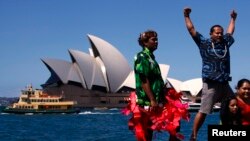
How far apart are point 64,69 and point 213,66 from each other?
57551 millimetres

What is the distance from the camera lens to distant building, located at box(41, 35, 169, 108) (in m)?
58.4

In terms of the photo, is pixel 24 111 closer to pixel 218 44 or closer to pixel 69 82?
pixel 69 82

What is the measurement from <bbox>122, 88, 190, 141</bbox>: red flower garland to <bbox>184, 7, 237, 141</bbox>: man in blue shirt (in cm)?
36

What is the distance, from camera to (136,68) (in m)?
4.02

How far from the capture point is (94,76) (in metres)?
61.7

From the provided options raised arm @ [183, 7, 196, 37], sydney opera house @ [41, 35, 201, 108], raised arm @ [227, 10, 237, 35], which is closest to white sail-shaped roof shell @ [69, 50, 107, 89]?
sydney opera house @ [41, 35, 201, 108]

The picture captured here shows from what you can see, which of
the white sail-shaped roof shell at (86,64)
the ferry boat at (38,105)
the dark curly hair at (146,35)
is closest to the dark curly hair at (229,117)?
the dark curly hair at (146,35)

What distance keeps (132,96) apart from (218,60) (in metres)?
0.78

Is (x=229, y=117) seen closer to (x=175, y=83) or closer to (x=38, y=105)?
(x=38, y=105)

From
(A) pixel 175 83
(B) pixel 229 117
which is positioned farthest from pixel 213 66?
(A) pixel 175 83

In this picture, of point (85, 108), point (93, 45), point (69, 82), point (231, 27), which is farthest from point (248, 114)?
point (85, 108)

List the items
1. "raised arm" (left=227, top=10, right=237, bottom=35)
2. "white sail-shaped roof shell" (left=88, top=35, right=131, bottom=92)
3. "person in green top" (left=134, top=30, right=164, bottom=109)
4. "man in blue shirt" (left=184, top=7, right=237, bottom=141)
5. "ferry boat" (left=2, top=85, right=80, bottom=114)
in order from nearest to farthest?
"person in green top" (left=134, top=30, right=164, bottom=109)
"man in blue shirt" (left=184, top=7, right=237, bottom=141)
"raised arm" (left=227, top=10, right=237, bottom=35)
"ferry boat" (left=2, top=85, right=80, bottom=114)
"white sail-shaped roof shell" (left=88, top=35, right=131, bottom=92)

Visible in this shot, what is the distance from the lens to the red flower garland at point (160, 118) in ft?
13.0

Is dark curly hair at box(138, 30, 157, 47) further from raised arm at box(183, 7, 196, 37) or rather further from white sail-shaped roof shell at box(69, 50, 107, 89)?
white sail-shaped roof shell at box(69, 50, 107, 89)
